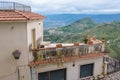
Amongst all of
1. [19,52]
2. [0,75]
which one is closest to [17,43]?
[19,52]

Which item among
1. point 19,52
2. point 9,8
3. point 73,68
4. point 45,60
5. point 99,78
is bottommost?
point 99,78

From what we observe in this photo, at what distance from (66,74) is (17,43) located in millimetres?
5429

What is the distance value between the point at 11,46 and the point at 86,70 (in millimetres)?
7654

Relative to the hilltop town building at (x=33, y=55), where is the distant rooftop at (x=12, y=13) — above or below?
above

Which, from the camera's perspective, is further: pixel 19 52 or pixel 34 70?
pixel 34 70

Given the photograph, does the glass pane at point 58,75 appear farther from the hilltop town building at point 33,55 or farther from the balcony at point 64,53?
the balcony at point 64,53

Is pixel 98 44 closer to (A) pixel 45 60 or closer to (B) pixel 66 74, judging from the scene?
(B) pixel 66 74

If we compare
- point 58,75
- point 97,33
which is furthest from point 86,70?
point 97,33

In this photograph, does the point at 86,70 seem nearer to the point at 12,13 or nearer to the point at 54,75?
the point at 54,75

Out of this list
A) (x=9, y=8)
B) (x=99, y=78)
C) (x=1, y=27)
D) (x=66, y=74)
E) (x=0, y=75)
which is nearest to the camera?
(x=1, y=27)

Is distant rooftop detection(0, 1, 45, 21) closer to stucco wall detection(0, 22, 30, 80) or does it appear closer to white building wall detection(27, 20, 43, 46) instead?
stucco wall detection(0, 22, 30, 80)

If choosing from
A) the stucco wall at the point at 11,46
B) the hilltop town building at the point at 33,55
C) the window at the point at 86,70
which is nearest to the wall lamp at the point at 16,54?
the hilltop town building at the point at 33,55

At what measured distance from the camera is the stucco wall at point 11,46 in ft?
40.2

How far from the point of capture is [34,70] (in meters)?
14.4
